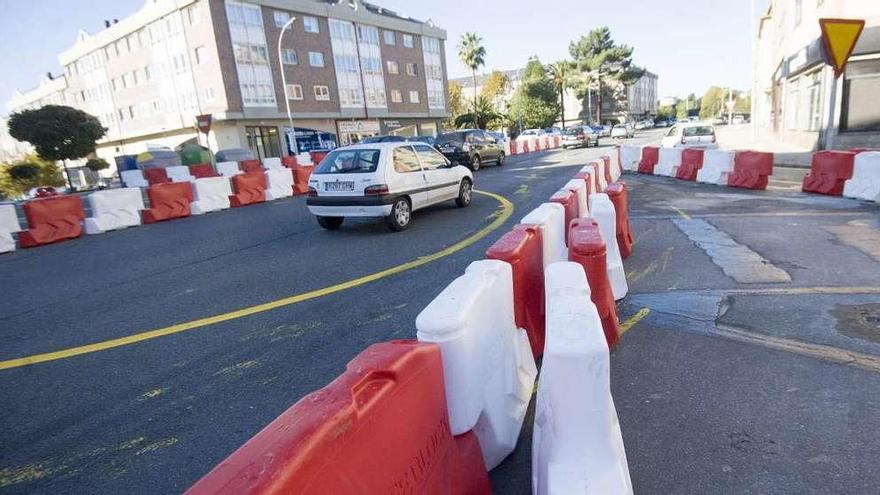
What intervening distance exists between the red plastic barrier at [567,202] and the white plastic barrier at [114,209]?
33.7 feet

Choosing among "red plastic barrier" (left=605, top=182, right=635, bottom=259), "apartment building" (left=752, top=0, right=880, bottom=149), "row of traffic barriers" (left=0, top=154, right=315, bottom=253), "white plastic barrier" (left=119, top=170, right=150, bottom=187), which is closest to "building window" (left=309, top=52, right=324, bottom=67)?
"white plastic barrier" (left=119, top=170, right=150, bottom=187)

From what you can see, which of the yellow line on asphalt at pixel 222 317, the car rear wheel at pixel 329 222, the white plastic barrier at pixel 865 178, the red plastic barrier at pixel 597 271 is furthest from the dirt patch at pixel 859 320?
the car rear wheel at pixel 329 222

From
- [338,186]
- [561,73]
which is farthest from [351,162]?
[561,73]

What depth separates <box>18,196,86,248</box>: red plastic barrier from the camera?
31.8 feet

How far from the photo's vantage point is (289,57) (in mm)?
44562

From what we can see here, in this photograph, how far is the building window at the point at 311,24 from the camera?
46.1m

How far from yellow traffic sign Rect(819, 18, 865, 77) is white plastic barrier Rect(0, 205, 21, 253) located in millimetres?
15219

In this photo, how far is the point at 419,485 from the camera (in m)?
1.81

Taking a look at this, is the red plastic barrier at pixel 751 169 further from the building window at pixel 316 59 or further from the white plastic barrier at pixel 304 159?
the building window at pixel 316 59

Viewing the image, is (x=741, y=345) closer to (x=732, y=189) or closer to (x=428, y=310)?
(x=428, y=310)

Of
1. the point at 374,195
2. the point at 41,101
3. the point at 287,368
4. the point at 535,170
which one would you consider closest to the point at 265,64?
the point at 535,170

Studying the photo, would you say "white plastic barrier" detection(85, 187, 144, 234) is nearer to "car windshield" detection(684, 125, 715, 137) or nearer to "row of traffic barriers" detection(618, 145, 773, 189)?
"row of traffic barriers" detection(618, 145, 773, 189)

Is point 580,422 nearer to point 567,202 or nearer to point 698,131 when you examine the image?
point 567,202

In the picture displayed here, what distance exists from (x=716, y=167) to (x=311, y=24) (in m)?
43.6
